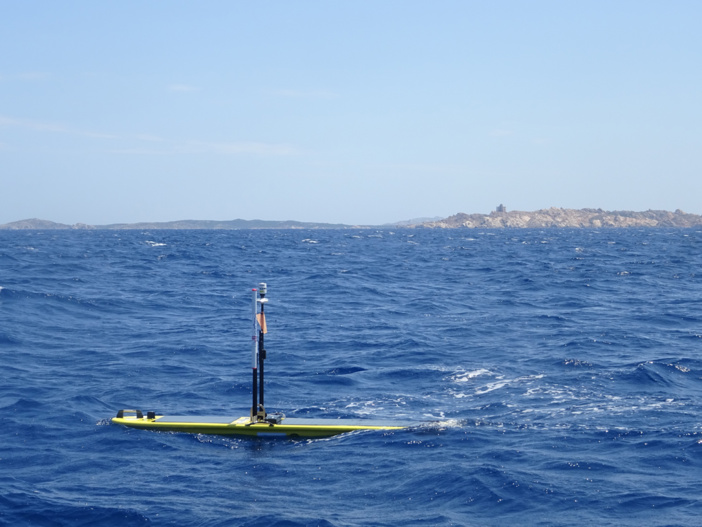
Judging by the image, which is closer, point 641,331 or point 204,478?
point 204,478

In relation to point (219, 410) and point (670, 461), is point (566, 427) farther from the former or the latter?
point (219, 410)

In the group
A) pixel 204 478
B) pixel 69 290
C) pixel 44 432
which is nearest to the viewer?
pixel 204 478

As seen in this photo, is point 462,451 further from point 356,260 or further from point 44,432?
point 356,260

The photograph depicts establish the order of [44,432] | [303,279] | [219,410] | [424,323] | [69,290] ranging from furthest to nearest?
[303,279] → [69,290] → [424,323] → [219,410] → [44,432]

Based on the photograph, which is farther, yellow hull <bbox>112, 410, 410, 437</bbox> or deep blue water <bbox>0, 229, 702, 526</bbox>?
yellow hull <bbox>112, 410, 410, 437</bbox>

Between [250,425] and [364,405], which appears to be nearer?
[250,425]

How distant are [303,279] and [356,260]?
26129 mm

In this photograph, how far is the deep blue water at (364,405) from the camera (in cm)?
1443

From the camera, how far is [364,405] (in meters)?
22.5

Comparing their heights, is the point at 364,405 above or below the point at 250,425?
below

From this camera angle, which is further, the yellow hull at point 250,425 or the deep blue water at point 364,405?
the yellow hull at point 250,425

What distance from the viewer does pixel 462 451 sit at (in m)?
17.5

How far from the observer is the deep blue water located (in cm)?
1443

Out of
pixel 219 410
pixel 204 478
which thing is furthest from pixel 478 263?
pixel 204 478
